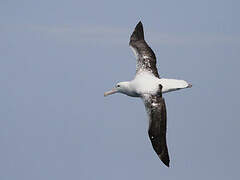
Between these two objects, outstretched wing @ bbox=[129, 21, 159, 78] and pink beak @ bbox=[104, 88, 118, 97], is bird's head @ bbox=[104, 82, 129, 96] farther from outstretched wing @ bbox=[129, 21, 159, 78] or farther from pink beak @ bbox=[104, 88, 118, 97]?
outstretched wing @ bbox=[129, 21, 159, 78]

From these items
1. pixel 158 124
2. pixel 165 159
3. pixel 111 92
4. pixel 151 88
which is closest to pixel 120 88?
pixel 111 92

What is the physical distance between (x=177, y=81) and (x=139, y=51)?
3.22 meters

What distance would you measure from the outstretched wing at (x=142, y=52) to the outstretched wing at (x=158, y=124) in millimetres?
2399

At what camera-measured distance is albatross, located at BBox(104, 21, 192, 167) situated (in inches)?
933

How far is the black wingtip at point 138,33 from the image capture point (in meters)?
29.0

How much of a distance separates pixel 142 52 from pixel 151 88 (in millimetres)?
3350

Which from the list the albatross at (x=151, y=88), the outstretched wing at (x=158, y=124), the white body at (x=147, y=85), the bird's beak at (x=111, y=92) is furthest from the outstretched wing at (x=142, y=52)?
the outstretched wing at (x=158, y=124)

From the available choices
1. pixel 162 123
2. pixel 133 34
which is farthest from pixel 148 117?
pixel 133 34

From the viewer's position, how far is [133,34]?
29328 millimetres

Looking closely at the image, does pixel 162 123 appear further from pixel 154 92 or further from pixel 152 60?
pixel 152 60

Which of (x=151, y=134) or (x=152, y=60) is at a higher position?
(x=152, y=60)

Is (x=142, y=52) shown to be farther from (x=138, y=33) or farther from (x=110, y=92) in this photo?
(x=110, y=92)

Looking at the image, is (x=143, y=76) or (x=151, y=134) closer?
(x=151, y=134)

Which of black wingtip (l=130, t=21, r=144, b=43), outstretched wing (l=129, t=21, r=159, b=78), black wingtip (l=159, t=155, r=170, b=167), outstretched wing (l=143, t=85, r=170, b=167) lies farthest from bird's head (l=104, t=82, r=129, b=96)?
black wingtip (l=159, t=155, r=170, b=167)
